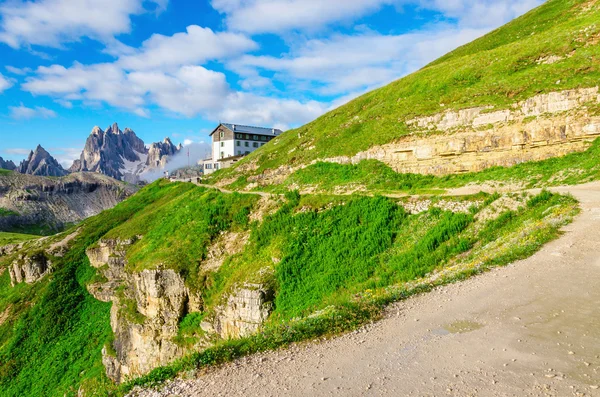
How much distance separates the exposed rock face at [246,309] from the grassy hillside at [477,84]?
25.3 meters

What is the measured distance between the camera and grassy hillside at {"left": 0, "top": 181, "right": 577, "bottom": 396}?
16328 millimetres

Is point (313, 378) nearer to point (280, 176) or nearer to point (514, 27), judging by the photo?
point (280, 176)

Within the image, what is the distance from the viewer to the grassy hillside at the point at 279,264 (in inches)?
643

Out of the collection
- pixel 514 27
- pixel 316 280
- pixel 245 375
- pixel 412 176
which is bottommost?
pixel 316 280

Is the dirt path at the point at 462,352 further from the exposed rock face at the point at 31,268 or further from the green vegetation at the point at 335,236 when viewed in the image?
the exposed rock face at the point at 31,268

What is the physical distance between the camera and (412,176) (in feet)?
127

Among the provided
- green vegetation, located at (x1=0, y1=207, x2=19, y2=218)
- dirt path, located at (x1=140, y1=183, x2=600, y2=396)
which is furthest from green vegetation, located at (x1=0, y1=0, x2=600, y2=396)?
green vegetation, located at (x1=0, y1=207, x2=19, y2=218)

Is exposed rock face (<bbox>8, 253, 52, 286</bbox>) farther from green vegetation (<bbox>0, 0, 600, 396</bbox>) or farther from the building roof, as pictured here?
the building roof

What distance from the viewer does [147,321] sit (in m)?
36.8

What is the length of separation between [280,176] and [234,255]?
20.2 metres

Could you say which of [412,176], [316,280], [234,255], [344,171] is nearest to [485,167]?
[412,176]

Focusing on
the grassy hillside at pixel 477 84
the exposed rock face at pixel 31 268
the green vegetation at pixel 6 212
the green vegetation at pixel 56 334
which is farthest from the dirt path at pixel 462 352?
the green vegetation at pixel 6 212

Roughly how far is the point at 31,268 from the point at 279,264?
2279 inches

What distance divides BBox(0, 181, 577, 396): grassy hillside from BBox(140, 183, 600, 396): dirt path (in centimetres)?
114
